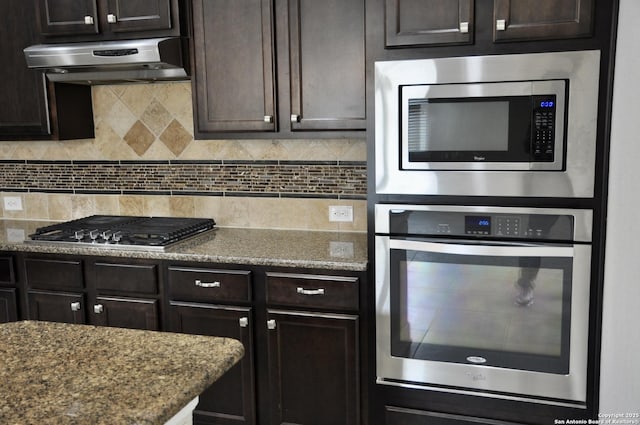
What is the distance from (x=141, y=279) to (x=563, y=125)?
191 centimetres

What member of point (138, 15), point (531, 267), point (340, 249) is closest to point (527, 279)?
point (531, 267)

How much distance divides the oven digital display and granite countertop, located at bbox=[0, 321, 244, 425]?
3.91 feet

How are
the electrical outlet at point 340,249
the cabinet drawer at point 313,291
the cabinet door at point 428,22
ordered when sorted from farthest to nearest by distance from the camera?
1. the electrical outlet at point 340,249
2. the cabinet drawer at point 313,291
3. the cabinet door at point 428,22

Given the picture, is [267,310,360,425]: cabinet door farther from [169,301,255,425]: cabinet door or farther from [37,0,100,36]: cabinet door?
[37,0,100,36]: cabinet door

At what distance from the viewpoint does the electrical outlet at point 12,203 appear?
148 inches

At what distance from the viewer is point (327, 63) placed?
2768 millimetres

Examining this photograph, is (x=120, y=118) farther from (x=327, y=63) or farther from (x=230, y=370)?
(x=230, y=370)

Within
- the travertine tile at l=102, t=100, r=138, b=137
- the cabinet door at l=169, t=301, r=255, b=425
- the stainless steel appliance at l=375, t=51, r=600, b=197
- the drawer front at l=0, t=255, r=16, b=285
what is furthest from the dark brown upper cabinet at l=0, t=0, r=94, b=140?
the stainless steel appliance at l=375, t=51, r=600, b=197

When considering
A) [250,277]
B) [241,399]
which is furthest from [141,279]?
[241,399]

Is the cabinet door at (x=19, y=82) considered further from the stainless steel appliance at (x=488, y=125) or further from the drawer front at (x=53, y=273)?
the stainless steel appliance at (x=488, y=125)

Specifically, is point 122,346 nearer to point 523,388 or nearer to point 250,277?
point 250,277

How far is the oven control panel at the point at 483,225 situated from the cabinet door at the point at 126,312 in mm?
1204

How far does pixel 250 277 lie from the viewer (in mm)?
2693

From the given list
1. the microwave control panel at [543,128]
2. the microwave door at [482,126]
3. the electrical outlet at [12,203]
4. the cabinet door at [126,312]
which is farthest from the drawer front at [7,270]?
the microwave control panel at [543,128]
